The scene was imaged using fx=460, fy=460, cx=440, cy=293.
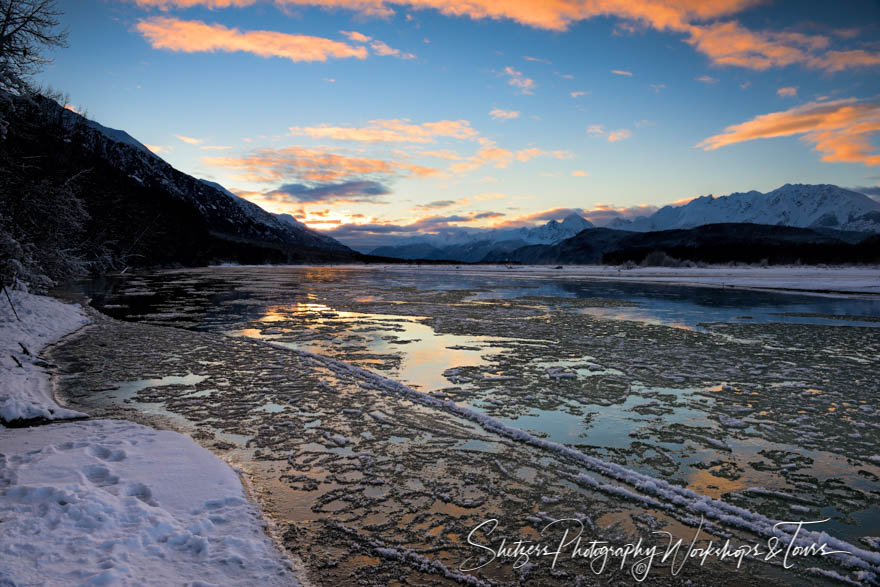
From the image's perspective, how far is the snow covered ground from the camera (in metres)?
3.68

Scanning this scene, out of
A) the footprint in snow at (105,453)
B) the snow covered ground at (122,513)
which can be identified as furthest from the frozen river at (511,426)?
the footprint in snow at (105,453)

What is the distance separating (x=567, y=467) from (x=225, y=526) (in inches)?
162

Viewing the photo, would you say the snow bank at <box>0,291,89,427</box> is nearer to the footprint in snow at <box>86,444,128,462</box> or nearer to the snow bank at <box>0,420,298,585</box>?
the snow bank at <box>0,420,298,585</box>

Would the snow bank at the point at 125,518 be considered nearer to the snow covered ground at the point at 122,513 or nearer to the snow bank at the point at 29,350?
the snow covered ground at the point at 122,513

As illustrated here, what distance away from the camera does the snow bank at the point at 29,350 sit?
734 cm

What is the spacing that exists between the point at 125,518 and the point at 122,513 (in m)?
0.10

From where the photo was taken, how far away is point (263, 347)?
14.2m

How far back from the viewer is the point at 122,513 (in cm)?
446

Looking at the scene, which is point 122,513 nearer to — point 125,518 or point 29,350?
point 125,518

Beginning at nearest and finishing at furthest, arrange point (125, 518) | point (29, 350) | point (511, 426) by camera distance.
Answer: point (125, 518) → point (511, 426) → point (29, 350)

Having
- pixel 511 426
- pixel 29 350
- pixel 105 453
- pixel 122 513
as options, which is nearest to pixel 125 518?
pixel 122 513

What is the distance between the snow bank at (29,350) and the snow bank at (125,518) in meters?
1.27

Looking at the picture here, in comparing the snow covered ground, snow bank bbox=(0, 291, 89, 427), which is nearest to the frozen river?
the snow covered ground

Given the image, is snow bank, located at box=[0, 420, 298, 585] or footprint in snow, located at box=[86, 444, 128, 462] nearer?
snow bank, located at box=[0, 420, 298, 585]
